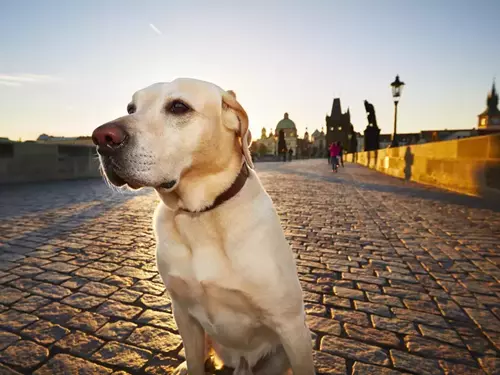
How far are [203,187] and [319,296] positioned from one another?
1.73 meters

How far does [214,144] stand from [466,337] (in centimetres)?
220

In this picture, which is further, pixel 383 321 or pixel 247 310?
pixel 383 321

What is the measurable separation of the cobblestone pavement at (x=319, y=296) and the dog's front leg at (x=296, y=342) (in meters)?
0.44

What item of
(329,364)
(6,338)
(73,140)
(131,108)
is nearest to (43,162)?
(6,338)

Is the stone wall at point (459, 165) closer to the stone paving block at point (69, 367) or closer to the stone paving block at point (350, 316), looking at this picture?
the stone paving block at point (350, 316)

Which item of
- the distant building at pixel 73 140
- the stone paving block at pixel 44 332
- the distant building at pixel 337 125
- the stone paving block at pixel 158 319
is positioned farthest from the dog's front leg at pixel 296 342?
the distant building at pixel 337 125

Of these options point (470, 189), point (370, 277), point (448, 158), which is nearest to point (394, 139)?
Result: point (448, 158)

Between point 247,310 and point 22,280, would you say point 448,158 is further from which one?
point 22,280

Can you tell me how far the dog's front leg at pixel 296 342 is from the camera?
1567 mm

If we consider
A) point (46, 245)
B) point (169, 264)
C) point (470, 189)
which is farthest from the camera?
point (470, 189)

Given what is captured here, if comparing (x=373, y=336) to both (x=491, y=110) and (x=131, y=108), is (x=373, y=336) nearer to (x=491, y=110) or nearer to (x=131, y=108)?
(x=131, y=108)

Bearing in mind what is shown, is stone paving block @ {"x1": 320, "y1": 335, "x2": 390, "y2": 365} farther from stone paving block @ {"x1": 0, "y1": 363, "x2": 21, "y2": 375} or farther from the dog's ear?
stone paving block @ {"x1": 0, "y1": 363, "x2": 21, "y2": 375}

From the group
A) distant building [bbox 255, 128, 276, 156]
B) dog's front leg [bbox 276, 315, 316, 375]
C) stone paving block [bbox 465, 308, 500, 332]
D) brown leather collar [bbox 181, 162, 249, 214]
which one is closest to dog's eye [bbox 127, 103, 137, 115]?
brown leather collar [bbox 181, 162, 249, 214]

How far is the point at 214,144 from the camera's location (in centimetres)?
171
